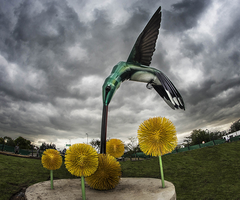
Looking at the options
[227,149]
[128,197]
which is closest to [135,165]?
[227,149]

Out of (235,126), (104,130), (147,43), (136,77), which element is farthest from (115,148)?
(235,126)

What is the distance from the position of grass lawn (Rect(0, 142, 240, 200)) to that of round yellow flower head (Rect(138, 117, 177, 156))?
376 centimetres

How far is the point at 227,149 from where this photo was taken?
1134cm

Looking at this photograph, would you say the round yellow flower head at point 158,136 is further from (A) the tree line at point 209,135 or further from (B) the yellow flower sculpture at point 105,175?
(A) the tree line at point 209,135

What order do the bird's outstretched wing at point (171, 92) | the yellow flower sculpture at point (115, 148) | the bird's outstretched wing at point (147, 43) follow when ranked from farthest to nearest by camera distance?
the bird's outstretched wing at point (147, 43) < the bird's outstretched wing at point (171, 92) < the yellow flower sculpture at point (115, 148)

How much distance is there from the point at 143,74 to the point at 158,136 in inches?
120

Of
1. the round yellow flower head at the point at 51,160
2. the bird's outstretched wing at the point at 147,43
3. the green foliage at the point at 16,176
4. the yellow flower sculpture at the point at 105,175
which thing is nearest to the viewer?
the yellow flower sculpture at the point at 105,175

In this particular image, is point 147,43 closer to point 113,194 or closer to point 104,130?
point 104,130

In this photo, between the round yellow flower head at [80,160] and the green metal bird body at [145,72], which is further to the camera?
the green metal bird body at [145,72]

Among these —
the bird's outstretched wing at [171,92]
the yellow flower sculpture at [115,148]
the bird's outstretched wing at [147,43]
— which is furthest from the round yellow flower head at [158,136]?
the bird's outstretched wing at [147,43]

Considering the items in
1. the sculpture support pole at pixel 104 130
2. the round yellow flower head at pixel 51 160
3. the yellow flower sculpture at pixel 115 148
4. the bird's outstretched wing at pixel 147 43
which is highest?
the bird's outstretched wing at pixel 147 43

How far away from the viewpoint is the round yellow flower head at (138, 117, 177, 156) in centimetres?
326

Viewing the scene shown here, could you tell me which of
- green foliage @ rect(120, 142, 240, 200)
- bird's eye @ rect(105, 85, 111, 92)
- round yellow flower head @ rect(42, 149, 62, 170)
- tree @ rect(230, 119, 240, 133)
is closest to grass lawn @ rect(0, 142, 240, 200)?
green foliage @ rect(120, 142, 240, 200)

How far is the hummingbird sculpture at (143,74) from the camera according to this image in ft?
16.8
